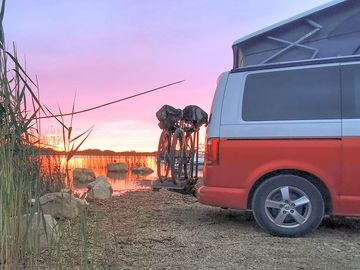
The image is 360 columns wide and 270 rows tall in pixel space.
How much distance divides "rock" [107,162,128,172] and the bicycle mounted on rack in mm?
21256

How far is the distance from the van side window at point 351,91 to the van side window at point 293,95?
7 cm

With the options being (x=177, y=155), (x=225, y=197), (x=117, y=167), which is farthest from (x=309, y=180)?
(x=117, y=167)

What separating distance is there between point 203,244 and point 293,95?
6.70 feet

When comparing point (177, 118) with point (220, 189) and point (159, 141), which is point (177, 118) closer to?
point (159, 141)

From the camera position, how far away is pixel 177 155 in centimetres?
701

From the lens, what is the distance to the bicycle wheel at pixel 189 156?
23.6ft

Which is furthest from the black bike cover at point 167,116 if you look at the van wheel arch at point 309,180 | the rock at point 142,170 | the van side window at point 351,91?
the rock at point 142,170

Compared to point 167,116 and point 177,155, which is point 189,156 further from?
point 167,116

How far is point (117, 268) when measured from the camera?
3.99 meters

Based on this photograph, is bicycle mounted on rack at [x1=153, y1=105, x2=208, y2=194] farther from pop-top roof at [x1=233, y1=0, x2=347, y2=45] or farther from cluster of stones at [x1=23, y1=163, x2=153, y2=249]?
pop-top roof at [x1=233, y1=0, x2=347, y2=45]

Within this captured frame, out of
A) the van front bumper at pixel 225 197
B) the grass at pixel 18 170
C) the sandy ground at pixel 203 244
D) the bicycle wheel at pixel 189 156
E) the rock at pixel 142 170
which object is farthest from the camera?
the rock at pixel 142 170

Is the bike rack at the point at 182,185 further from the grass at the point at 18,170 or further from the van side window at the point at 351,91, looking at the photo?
the grass at the point at 18,170

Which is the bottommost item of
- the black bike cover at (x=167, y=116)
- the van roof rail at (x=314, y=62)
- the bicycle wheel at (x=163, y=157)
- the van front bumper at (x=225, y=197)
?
the van front bumper at (x=225, y=197)

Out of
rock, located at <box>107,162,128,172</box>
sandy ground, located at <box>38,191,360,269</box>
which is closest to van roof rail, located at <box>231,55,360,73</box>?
sandy ground, located at <box>38,191,360,269</box>
